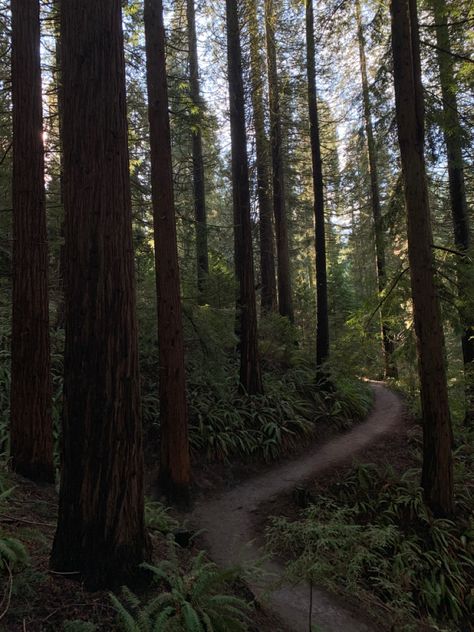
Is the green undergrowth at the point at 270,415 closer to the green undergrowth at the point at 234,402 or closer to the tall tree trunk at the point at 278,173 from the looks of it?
the green undergrowth at the point at 234,402

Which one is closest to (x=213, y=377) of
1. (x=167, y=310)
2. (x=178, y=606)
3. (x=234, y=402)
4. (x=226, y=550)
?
(x=234, y=402)

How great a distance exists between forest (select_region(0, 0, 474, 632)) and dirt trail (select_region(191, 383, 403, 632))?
4cm

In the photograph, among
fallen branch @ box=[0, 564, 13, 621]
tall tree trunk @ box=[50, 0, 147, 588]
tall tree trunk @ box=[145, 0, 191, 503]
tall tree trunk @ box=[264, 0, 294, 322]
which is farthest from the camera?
tall tree trunk @ box=[264, 0, 294, 322]

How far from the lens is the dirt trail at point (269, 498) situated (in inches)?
170

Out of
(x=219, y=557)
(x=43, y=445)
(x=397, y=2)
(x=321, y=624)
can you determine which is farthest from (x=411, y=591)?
(x=397, y=2)

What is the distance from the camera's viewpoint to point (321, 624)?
4.21 meters

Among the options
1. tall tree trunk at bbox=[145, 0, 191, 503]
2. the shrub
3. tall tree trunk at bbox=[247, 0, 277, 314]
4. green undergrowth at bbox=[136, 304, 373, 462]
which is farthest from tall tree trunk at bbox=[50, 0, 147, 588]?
tall tree trunk at bbox=[247, 0, 277, 314]

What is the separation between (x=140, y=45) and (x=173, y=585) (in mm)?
10377

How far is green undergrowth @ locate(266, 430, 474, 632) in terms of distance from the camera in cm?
478

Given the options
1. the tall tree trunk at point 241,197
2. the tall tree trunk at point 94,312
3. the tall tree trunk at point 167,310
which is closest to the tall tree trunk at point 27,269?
the tall tree trunk at point 167,310

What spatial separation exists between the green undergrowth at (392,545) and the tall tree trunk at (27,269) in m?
3.27

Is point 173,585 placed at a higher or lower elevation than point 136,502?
lower

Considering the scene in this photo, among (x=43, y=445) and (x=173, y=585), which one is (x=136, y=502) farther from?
(x=43, y=445)

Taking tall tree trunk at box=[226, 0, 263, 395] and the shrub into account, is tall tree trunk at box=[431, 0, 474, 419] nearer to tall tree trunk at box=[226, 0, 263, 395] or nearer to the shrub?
the shrub
